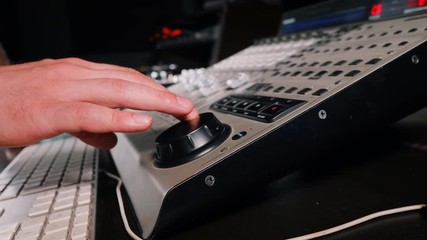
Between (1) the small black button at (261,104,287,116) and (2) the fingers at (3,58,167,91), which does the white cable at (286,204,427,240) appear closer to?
(1) the small black button at (261,104,287,116)

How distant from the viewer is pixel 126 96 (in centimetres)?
38

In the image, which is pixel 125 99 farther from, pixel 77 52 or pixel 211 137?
pixel 77 52

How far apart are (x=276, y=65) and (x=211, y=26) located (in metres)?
0.89

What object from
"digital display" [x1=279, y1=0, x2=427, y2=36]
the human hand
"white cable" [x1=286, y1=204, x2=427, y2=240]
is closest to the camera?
"white cable" [x1=286, y1=204, x2=427, y2=240]

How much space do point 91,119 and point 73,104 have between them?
0.10 ft

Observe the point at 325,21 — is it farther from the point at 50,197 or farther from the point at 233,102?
the point at 50,197

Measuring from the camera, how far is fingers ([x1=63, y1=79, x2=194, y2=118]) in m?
0.37

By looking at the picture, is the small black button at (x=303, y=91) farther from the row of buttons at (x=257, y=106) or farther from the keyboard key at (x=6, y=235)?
the keyboard key at (x=6, y=235)

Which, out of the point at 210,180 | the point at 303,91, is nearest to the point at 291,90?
the point at 303,91

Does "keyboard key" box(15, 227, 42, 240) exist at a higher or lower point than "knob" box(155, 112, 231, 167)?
lower

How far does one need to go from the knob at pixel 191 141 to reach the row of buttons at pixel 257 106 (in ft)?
0.10

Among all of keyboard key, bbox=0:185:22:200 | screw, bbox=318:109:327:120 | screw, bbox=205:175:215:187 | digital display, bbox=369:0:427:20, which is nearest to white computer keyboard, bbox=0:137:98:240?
keyboard key, bbox=0:185:22:200

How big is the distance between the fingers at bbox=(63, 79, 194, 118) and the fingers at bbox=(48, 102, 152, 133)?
0.06 feet

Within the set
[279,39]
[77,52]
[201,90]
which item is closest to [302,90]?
[201,90]
